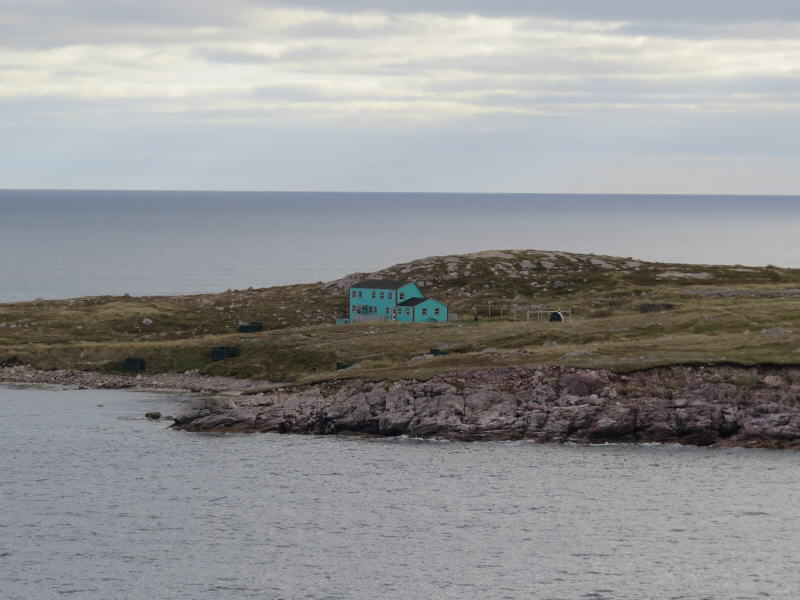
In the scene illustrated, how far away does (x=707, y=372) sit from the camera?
3792 inches

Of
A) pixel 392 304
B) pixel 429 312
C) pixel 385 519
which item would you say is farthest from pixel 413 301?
pixel 385 519

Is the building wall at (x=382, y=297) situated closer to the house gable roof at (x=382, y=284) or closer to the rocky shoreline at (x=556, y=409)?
the house gable roof at (x=382, y=284)

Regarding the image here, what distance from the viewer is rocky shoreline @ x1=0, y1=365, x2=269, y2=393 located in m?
122

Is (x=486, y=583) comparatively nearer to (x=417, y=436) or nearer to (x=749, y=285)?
(x=417, y=436)

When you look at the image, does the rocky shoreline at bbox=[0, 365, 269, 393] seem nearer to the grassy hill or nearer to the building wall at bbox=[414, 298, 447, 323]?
the grassy hill

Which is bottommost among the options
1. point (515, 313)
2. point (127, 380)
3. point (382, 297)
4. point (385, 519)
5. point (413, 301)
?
point (385, 519)

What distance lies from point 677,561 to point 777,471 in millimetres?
21318

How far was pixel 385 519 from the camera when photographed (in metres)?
72.6

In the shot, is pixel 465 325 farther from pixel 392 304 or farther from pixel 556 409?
pixel 556 409

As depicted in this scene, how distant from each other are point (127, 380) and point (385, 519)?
205 feet

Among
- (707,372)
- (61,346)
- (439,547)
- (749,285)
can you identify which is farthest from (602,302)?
(439,547)

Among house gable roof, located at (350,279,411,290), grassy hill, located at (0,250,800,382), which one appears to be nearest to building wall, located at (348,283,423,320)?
house gable roof, located at (350,279,411,290)

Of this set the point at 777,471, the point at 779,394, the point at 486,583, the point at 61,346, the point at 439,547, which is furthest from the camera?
the point at 61,346

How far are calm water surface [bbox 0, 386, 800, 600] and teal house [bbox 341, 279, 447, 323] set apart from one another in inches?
2175
